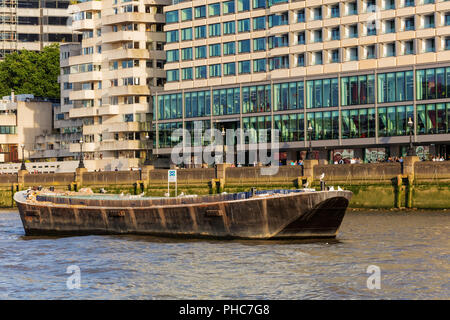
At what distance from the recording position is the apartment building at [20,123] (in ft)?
438

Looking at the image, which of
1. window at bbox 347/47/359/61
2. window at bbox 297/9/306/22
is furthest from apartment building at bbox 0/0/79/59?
window at bbox 347/47/359/61

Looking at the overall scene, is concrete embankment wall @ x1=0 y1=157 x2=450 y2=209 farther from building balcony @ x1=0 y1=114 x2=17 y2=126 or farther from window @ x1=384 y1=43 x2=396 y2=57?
building balcony @ x1=0 y1=114 x2=17 y2=126

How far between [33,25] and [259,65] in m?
76.5

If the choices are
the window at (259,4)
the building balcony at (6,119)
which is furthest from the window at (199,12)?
the building balcony at (6,119)

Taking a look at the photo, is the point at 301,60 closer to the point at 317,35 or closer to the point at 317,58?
the point at 317,58

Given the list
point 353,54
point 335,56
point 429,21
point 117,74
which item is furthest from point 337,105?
point 117,74

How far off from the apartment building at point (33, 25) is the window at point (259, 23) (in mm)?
69590

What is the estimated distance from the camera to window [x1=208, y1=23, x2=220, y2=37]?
353 ft

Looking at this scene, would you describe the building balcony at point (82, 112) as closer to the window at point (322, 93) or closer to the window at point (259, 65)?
the window at point (259, 65)

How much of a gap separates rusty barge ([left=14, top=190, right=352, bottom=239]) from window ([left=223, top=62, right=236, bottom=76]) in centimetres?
5450

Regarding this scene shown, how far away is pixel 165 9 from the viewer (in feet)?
371

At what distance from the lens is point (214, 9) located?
10788 centimetres
